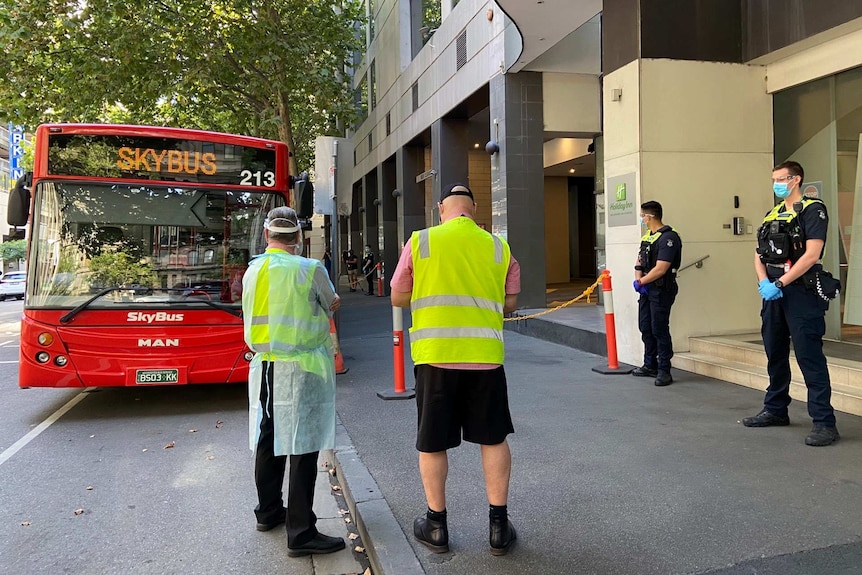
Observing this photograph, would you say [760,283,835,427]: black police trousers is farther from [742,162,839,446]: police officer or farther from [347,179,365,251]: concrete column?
[347,179,365,251]: concrete column

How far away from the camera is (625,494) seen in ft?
12.5

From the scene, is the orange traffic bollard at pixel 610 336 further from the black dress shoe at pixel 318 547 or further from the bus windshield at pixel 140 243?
the black dress shoe at pixel 318 547

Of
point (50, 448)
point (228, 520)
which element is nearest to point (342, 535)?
A: point (228, 520)

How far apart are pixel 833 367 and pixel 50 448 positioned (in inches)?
283

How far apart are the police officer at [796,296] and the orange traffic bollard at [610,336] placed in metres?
2.46

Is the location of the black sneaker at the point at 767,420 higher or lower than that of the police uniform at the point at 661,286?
lower

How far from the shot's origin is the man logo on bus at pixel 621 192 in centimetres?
789

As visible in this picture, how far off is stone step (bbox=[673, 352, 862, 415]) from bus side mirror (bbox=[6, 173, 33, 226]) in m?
7.37

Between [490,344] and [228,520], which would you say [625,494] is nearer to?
[490,344]

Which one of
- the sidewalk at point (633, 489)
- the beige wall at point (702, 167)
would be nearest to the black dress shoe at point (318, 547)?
the sidewalk at point (633, 489)

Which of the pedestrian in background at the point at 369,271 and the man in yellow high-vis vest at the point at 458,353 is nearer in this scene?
the man in yellow high-vis vest at the point at 458,353

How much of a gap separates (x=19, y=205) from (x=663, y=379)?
22.6 ft

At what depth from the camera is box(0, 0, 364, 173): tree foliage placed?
14.9 metres

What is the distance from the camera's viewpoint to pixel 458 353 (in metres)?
3.04
